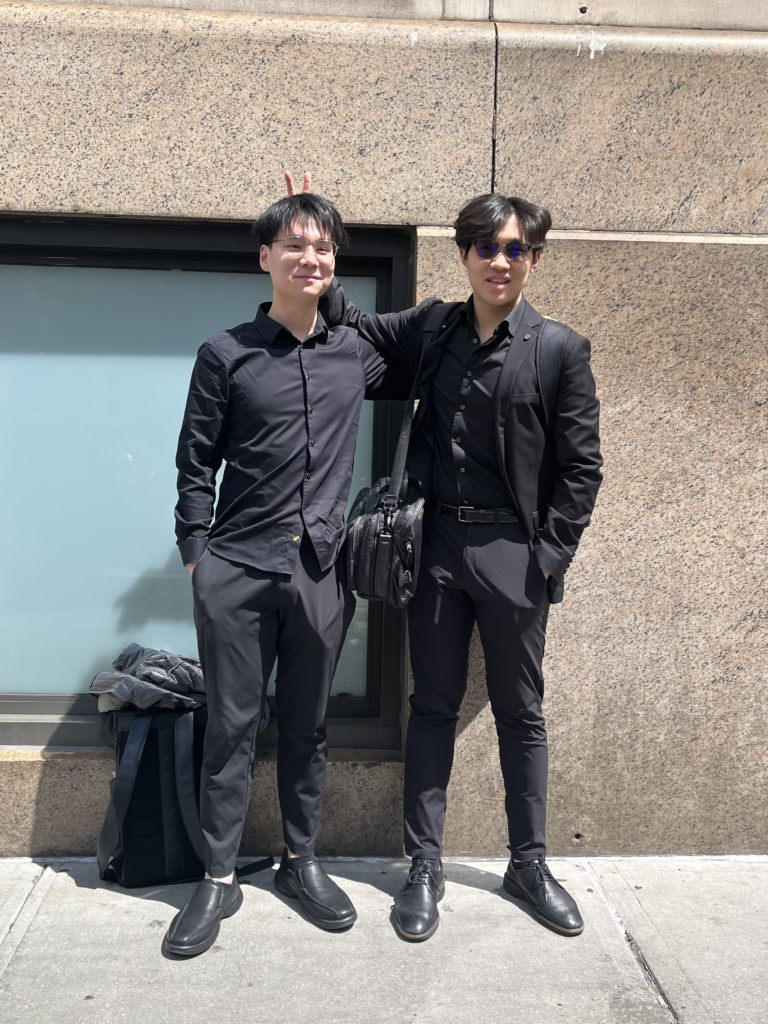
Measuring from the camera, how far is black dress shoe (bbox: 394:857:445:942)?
2840mm

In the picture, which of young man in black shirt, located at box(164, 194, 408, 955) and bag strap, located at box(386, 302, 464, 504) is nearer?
young man in black shirt, located at box(164, 194, 408, 955)

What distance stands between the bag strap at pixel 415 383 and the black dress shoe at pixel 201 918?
4.68ft

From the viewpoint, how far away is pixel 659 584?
11.2 feet

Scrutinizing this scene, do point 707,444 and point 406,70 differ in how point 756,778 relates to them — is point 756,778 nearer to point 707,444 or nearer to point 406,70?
point 707,444

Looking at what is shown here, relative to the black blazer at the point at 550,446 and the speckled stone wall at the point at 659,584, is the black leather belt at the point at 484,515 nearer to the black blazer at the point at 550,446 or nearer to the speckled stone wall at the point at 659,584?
the black blazer at the point at 550,446

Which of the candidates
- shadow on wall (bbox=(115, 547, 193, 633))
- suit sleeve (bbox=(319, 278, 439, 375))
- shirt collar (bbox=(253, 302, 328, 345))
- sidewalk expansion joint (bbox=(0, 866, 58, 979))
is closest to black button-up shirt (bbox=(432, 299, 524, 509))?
suit sleeve (bbox=(319, 278, 439, 375))

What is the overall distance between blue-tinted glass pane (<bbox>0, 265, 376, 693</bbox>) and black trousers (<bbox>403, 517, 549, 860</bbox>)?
72cm

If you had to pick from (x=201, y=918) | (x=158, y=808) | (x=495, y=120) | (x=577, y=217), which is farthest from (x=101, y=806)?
(x=495, y=120)

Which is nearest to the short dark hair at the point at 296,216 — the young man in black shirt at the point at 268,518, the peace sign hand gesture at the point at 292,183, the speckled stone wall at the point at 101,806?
the young man in black shirt at the point at 268,518

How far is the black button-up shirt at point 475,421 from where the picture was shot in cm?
285

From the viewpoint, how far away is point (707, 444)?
11.2ft

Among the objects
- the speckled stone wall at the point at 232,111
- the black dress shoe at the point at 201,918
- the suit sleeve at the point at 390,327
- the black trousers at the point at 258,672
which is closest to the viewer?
the black dress shoe at the point at 201,918

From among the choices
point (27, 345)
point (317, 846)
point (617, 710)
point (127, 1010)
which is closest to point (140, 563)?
point (27, 345)

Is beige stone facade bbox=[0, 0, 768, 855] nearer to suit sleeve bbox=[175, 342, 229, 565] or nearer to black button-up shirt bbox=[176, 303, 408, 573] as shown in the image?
black button-up shirt bbox=[176, 303, 408, 573]
